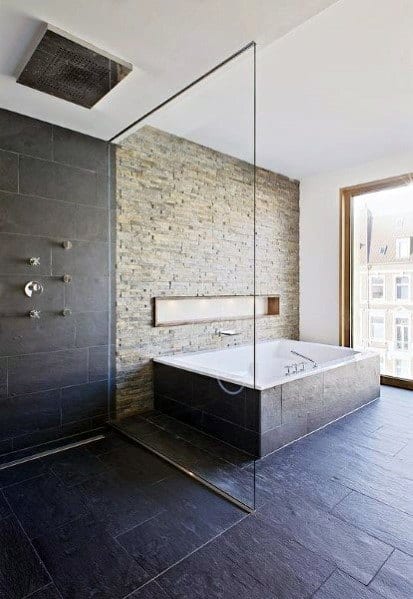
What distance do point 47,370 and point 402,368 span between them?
3.86 m

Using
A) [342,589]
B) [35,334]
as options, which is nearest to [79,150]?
[35,334]

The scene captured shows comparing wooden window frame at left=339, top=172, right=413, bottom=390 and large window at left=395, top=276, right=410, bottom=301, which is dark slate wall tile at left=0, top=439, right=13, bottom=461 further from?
large window at left=395, top=276, right=410, bottom=301

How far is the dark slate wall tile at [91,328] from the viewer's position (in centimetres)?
293

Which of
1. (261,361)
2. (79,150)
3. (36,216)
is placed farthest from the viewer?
(261,361)

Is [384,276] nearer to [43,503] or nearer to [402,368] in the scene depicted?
[402,368]

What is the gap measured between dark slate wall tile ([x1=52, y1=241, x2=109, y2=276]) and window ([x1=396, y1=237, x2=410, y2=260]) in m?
3.39

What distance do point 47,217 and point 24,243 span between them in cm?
27

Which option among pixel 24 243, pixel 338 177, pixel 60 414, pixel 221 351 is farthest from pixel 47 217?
pixel 338 177

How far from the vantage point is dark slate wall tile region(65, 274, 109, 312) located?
114 inches

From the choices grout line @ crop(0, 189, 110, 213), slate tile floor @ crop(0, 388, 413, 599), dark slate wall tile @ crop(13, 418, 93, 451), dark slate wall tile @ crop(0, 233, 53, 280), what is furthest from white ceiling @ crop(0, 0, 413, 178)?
slate tile floor @ crop(0, 388, 413, 599)

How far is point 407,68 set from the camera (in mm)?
2582

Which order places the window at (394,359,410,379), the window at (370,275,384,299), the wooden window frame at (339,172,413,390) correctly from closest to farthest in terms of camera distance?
1. the window at (394,359,410,379)
2. the window at (370,275,384,299)
3. the wooden window frame at (339,172,413,390)

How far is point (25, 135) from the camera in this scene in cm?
264

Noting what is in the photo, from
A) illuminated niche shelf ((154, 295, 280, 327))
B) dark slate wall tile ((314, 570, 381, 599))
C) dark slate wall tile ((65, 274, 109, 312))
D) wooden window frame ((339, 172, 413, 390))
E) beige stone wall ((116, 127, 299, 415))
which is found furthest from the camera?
wooden window frame ((339, 172, 413, 390))
